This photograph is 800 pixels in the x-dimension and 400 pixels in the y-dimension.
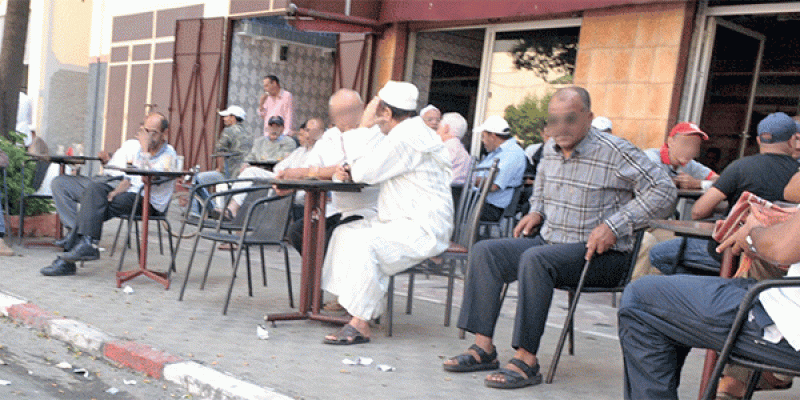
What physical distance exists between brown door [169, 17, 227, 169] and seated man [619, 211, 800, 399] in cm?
1094

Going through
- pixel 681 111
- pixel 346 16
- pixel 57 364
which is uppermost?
pixel 346 16

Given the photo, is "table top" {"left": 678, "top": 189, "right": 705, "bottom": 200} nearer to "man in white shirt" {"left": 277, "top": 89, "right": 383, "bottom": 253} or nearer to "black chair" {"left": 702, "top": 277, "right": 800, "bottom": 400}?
"man in white shirt" {"left": 277, "top": 89, "right": 383, "bottom": 253}

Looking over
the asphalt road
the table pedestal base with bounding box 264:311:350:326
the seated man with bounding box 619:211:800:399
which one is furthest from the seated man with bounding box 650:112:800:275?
the asphalt road

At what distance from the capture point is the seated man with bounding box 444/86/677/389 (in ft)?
13.0

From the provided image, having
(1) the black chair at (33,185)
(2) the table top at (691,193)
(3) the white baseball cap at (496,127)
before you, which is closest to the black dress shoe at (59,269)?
(1) the black chair at (33,185)

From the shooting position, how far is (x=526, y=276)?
3959 mm

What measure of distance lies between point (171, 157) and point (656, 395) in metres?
4.85

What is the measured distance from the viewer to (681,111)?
8062 millimetres

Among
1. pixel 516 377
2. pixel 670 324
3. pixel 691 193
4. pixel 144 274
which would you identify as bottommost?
pixel 144 274

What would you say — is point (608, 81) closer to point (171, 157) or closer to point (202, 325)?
point (171, 157)


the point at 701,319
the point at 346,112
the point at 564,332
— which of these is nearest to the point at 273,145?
the point at 346,112

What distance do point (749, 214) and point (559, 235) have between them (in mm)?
1329

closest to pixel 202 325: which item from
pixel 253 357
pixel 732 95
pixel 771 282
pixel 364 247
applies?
pixel 253 357

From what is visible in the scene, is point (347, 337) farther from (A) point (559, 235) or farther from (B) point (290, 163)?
(B) point (290, 163)
